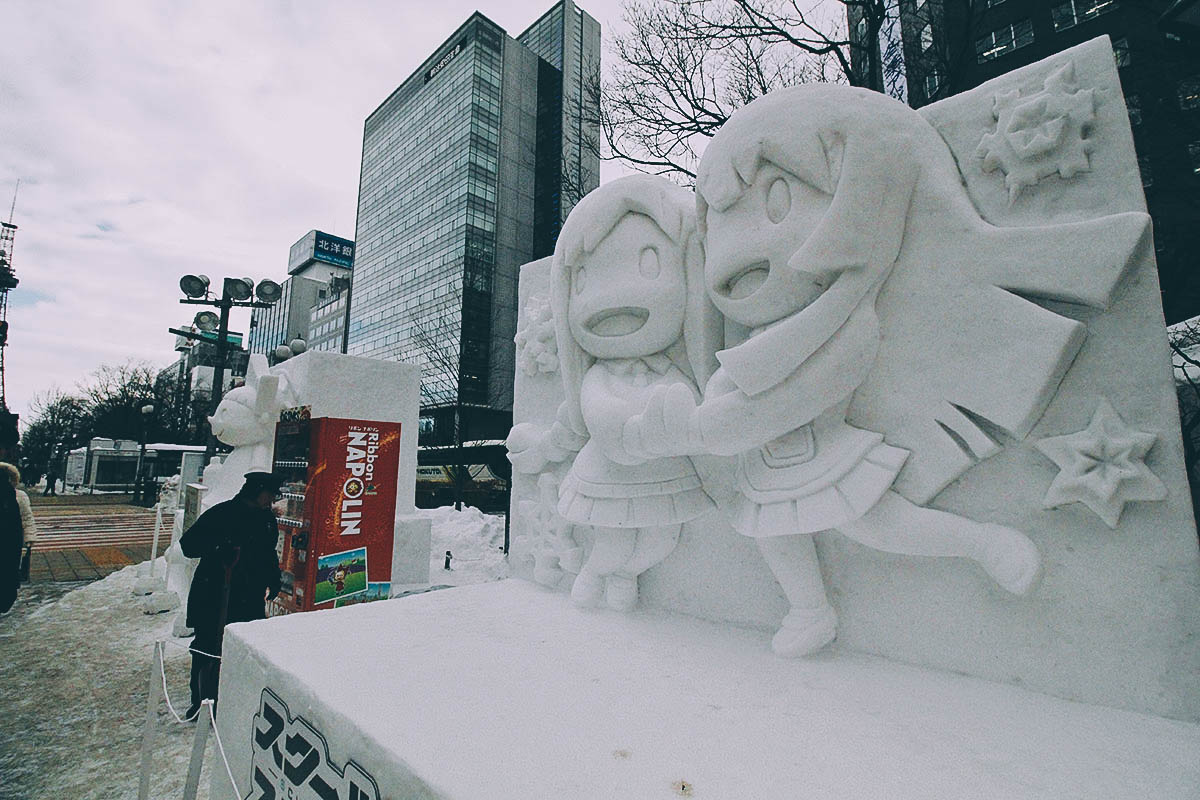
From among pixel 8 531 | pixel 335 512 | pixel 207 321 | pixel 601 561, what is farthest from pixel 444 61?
pixel 601 561

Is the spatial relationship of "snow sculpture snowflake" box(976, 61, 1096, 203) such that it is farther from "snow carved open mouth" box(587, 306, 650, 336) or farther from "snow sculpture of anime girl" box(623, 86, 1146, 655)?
"snow carved open mouth" box(587, 306, 650, 336)

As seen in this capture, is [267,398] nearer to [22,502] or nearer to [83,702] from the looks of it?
[22,502]

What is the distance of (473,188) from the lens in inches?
1009

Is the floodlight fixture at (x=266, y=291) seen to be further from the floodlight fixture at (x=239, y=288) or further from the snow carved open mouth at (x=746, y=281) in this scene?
the snow carved open mouth at (x=746, y=281)

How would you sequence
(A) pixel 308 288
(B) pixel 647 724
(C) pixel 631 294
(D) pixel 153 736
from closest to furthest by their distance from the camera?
(B) pixel 647 724 → (D) pixel 153 736 → (C) pixel 631 294 → (A) pixel 308 288

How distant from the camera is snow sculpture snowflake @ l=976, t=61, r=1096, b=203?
1.55 metres

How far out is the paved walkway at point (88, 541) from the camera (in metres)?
7.45

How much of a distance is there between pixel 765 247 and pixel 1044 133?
0.85m

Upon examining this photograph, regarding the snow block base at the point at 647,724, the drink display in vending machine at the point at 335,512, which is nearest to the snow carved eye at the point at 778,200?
the snow block base at the point at 647,724

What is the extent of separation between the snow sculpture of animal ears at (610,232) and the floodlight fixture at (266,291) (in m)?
8.13

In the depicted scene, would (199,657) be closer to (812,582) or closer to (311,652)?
(311,652)

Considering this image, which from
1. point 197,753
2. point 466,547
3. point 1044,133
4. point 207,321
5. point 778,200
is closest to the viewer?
point 1044,133

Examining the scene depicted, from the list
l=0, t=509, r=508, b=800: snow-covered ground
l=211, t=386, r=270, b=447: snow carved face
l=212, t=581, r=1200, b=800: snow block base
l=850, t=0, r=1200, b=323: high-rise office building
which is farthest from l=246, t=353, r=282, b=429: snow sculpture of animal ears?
l=850, t=0, r=1200, b=323: high-rise office building

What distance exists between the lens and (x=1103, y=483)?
142 cm
